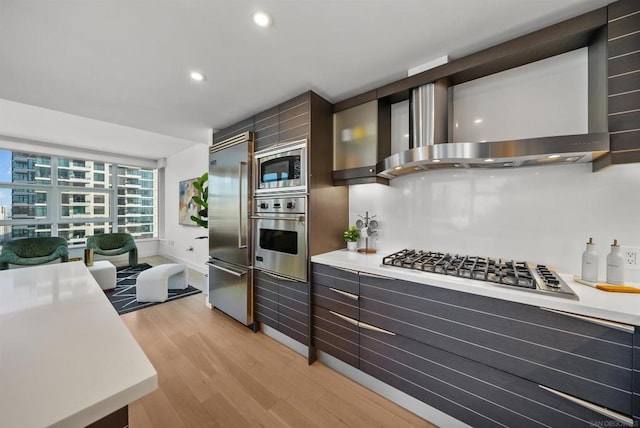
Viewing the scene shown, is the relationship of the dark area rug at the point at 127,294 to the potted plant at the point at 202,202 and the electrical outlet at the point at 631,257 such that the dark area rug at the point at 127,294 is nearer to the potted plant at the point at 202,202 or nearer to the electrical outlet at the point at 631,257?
the potted plant at the point at 202,202

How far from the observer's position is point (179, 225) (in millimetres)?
5578

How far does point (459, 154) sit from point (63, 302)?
85.5 inches

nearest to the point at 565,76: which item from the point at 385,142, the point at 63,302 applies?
the point at 385,142

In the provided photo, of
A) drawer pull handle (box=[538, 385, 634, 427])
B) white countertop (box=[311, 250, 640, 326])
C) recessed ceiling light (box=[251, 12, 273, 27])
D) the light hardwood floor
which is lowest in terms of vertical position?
the light hardwood floor

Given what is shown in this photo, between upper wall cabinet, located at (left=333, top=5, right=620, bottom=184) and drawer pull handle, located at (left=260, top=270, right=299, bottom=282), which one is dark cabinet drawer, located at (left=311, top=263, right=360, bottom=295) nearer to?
drawer pull handle, located at (left=260, top=270, right=299, bottom=282)

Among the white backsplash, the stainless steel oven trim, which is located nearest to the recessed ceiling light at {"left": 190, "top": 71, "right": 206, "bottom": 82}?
the stainless steel oven trim

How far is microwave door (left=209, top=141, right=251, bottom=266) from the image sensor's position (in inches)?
100

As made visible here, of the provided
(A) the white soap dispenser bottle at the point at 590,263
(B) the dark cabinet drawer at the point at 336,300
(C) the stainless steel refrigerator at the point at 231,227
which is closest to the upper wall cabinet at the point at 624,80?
(A) the white soap dispenser bottle at the point at 590,263

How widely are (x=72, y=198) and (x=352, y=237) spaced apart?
660 cm

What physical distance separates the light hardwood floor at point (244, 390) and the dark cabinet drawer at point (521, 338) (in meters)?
0.63

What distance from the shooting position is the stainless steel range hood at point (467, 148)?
48.1 inches

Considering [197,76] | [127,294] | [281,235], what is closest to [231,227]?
[281,235]

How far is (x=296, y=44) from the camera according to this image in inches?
61.3

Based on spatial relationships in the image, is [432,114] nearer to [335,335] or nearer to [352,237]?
[352,237]
